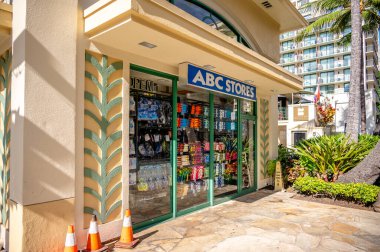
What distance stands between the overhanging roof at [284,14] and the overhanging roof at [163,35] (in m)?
3.19

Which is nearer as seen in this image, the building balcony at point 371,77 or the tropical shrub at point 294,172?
the tropical shrub at point 294,172

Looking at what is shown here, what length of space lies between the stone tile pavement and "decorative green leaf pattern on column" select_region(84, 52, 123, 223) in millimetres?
944

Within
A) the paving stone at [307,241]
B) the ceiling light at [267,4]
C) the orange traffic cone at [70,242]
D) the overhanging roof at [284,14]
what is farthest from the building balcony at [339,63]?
the orange traffic cone at [70,242]

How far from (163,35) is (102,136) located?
191cm

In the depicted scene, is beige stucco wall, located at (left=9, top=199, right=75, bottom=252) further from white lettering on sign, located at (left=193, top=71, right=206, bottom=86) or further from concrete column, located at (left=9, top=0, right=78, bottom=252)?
white lettering on sign, located at (left=193, top=71, right=206, bottom=86)

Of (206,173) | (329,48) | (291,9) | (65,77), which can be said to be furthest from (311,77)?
(65,77)

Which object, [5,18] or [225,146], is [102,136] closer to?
[5,18]

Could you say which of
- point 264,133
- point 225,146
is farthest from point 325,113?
point 225,146

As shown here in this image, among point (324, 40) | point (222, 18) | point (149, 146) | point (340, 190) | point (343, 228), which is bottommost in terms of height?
point (343, 228)

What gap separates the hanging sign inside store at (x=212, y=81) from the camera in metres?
5.28

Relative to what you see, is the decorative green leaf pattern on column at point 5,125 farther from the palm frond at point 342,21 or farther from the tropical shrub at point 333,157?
the palm frond at point 342,21

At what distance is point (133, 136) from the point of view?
16.9 feet

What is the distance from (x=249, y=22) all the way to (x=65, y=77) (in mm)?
6130

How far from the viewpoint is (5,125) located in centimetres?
434
